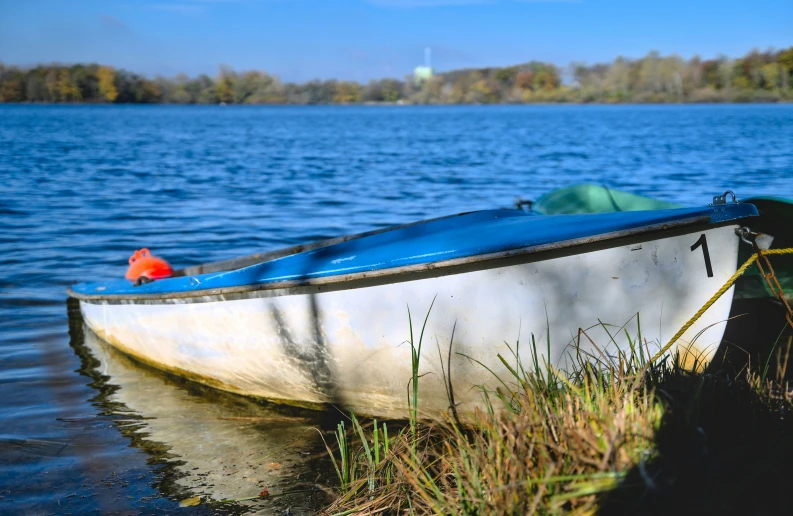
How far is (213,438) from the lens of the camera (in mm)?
4836

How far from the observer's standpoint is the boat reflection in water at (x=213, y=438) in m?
4.05

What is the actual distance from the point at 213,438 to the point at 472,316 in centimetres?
189

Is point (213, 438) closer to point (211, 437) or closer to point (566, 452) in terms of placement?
point (211, 437)

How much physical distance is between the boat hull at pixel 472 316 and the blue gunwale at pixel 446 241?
0.29ft

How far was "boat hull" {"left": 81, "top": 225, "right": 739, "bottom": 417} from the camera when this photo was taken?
3.95 metres

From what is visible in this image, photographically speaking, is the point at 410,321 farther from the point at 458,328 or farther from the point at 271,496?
the point at 271,496

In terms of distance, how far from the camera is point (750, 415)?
3.07 m

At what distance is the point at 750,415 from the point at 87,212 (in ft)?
44.5

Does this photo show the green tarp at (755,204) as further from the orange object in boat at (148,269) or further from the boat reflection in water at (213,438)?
the orange object in boat at (148,269)

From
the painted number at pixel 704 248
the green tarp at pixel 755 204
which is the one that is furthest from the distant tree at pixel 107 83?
the painted number at pixel 704 248

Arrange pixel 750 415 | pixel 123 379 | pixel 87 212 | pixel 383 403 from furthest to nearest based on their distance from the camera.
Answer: pixel 87 212
pixel 123 379
pixel 383 403
pixel 750 415

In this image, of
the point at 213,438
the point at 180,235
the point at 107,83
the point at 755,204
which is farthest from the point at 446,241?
the point at 107,83

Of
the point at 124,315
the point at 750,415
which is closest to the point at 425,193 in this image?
the point at 124,315

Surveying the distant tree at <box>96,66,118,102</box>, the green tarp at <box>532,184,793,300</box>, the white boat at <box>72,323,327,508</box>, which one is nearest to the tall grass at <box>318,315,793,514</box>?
the white boat at <box>72,323,327,508</box>
